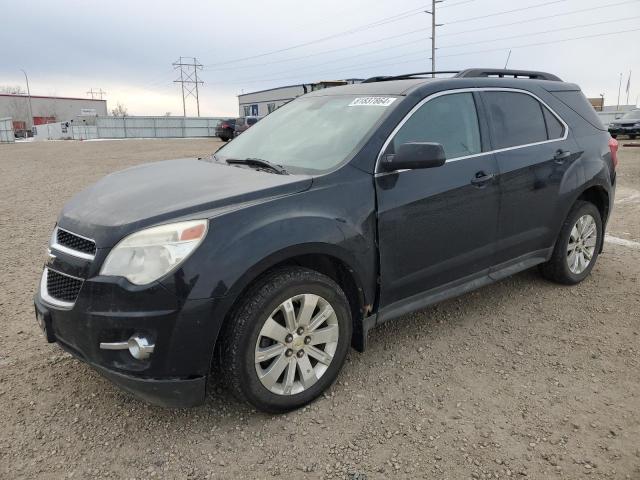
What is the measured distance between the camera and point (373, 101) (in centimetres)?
338

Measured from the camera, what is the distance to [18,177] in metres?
12.9

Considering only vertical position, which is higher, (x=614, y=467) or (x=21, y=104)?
(x=21, y=104)

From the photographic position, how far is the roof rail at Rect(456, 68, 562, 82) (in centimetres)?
388

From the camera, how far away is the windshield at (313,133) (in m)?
3.13

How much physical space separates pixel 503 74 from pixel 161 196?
301cm

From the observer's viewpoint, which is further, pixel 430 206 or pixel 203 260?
pixel 430 206

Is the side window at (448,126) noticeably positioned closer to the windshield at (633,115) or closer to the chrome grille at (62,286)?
the chrome grille at (62,286)

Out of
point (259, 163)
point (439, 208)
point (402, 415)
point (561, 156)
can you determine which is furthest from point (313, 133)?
point (561, 156)

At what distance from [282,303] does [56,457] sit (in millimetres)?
1321

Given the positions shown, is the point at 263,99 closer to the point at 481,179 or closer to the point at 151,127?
the point at 151,127

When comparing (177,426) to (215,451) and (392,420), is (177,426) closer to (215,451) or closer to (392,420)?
(215,451)

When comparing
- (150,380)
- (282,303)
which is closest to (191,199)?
(282,303)

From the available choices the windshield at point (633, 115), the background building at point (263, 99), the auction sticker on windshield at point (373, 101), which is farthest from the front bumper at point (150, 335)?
the background building at point (263, 99)

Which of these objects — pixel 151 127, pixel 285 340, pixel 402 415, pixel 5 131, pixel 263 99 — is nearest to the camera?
pixel 285 340
